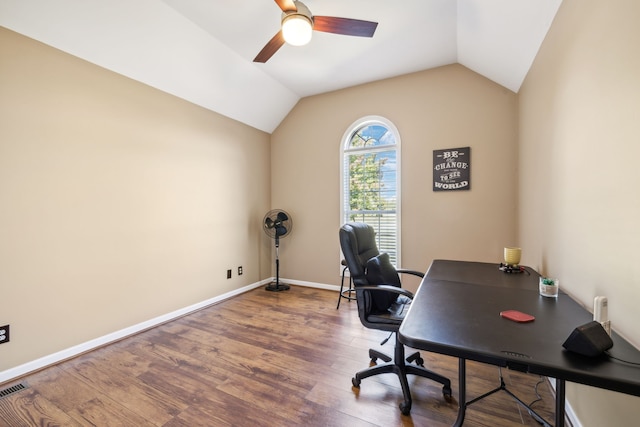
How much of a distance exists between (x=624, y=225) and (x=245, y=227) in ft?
12.6

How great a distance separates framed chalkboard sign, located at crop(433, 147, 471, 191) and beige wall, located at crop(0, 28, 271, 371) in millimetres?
2810

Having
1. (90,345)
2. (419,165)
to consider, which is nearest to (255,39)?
(419,165)

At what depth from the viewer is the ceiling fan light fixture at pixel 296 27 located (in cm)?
191

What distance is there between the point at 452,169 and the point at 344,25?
2048 millimetres

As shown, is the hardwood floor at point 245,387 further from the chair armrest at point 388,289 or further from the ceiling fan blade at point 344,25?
the ceiling fan blade at point 344,25

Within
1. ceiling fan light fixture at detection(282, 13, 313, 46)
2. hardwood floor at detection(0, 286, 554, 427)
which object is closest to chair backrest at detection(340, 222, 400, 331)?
hardwood floor at detection(0, 286, 554, 427)

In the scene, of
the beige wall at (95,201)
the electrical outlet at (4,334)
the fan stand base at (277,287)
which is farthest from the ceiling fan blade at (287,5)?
the fan stand base at (277,287)

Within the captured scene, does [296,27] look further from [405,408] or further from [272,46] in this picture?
[405,408]

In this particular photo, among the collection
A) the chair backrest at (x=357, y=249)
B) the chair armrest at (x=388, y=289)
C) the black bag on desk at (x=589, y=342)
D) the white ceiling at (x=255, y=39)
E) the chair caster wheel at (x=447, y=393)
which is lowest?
the chair caster wheel at (x=447, y=393)

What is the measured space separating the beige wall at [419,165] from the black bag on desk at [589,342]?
243 centimetres

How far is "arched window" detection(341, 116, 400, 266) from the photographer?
369 cm

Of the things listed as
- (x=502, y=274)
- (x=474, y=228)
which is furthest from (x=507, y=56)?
(x=502, y=274)

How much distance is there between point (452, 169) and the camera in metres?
3.27

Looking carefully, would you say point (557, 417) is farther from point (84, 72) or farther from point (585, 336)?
point (84, 72)
